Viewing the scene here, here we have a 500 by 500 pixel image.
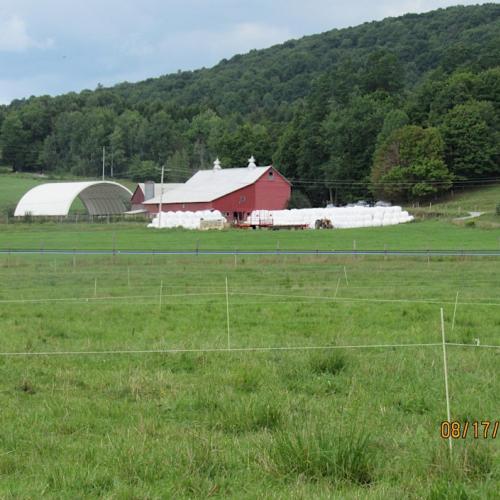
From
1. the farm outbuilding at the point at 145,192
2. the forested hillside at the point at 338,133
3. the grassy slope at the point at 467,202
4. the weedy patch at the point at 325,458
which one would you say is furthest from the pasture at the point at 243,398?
the farm outbuilding at the point at 145,192

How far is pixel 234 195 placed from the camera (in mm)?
95062

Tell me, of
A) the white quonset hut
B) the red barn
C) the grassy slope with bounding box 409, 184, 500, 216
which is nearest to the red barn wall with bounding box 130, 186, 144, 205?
the white quonset hut

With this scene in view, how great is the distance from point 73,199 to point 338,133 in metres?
48.2

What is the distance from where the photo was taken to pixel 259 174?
98.4 meters

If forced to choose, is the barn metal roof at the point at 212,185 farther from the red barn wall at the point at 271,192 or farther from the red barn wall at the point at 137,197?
the red barn wall at the point at 137,197

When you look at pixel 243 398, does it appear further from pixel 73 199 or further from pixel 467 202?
pixel 467 202

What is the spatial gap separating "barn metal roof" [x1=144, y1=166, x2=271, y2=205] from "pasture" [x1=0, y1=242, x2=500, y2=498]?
7450cm

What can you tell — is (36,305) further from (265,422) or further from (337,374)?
(265,422)

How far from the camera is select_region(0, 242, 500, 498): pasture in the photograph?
6.24 meters

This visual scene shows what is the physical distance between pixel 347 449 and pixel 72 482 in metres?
2.31

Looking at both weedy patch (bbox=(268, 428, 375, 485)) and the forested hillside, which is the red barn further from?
weedy patch (bbox=(268, 428, 375, 485))

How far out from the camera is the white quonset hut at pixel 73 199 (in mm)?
93125

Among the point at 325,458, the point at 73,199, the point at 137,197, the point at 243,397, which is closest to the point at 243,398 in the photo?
the point at 243,397

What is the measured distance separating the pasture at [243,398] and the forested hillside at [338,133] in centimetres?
8738
